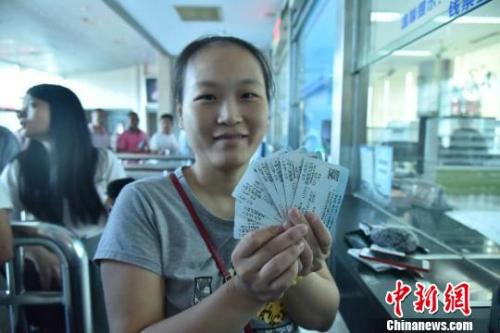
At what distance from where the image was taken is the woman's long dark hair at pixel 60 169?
151cm

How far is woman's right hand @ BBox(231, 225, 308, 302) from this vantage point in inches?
20.1

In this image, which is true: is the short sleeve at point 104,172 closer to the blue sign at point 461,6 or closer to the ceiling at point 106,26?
the blue sign at point 461,6

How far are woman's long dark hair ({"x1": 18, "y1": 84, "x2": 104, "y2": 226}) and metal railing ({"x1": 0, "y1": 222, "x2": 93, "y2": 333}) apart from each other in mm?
705

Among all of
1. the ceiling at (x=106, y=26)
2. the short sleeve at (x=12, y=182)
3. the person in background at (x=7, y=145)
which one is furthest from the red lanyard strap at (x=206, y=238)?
the ceiling at (x=106, y=26)

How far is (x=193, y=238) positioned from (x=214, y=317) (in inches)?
6.8

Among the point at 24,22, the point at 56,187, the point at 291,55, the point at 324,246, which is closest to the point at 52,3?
the point at 24,22

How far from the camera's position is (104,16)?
19.3ft

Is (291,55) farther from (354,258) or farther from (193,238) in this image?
(193,238)

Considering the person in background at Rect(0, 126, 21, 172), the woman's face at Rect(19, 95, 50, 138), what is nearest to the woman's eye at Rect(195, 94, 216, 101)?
the woman's face at Rect(19, 95, 50, 138)

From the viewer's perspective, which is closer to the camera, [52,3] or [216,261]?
[216,261]
